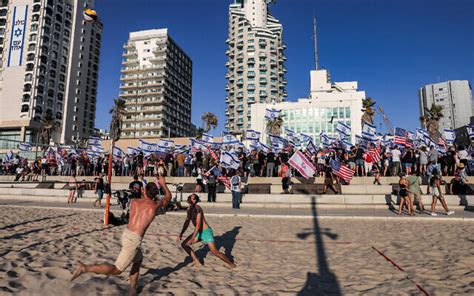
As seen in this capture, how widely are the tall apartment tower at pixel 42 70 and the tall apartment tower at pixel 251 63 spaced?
48988 mm

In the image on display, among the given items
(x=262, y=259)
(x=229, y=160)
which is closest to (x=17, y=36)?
(x=229, y=160)

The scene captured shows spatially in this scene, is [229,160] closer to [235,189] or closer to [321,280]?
[235,189]

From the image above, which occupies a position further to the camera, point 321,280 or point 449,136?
point 449,136

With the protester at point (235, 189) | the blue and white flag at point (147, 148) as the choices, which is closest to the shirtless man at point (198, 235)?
the protester at point (235, 189)

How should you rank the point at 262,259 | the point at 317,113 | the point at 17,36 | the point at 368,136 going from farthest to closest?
the point at 317,113 < the point at 17,36 < the point at 368,136 < the point at 262,259

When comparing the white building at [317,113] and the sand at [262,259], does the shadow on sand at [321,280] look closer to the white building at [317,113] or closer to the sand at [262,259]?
the sand at [262,259]

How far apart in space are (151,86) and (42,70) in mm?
31730

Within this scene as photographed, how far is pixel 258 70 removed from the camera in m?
102

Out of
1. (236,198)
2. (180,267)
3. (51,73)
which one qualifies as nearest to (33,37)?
(51,73)

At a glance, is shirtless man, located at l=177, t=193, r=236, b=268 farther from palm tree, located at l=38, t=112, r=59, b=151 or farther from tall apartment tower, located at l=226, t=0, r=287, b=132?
tall apartment tower, located at l=226, t=0, r=287, b=132

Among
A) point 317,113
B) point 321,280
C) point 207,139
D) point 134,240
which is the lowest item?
point 321,280

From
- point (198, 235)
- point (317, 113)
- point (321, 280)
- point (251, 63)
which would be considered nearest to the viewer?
point (321, 280)

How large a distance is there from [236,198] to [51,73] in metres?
80.4

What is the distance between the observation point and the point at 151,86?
9588cm
